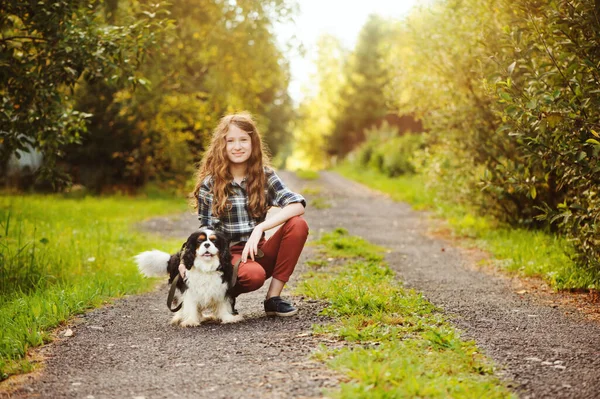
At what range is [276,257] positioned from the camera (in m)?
5.42

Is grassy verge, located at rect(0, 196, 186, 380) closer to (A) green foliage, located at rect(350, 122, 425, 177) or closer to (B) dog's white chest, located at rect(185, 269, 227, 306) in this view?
(B) dog's white chest, located at rect(185, 269, 227, 306)

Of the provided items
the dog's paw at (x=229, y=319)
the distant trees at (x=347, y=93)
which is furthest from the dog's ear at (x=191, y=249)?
the distant trees at (x=347, y=93)

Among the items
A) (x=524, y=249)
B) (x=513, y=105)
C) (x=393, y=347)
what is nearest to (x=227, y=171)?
(x=393, y=347)

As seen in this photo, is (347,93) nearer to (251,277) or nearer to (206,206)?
(206,206)

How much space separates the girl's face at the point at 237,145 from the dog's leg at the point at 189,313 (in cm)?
121

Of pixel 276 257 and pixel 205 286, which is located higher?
pixel 276 257

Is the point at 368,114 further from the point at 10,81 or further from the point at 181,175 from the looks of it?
the point at 10,81

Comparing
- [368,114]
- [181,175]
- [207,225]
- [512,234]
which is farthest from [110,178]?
[368,114]

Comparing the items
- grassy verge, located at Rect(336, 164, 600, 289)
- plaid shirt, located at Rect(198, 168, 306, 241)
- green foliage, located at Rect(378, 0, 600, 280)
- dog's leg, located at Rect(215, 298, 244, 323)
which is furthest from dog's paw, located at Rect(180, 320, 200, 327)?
grassy verge, located at Rect(336, 164, 600, 289)

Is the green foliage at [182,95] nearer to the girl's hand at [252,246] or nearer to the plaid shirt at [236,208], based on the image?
the plaid shirt at [236,208]

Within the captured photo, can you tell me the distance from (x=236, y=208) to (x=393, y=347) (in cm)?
187

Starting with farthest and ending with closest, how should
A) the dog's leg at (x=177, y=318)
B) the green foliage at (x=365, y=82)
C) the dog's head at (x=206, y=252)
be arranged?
the green foliage at (x=365, y=82) < the dog's leg at (x=177, y=318) < the dog's head at (x=206, y=252)

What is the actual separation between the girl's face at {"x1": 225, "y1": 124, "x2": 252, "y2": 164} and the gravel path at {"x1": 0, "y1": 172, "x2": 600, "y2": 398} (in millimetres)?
1373

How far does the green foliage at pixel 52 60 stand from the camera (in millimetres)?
7023
